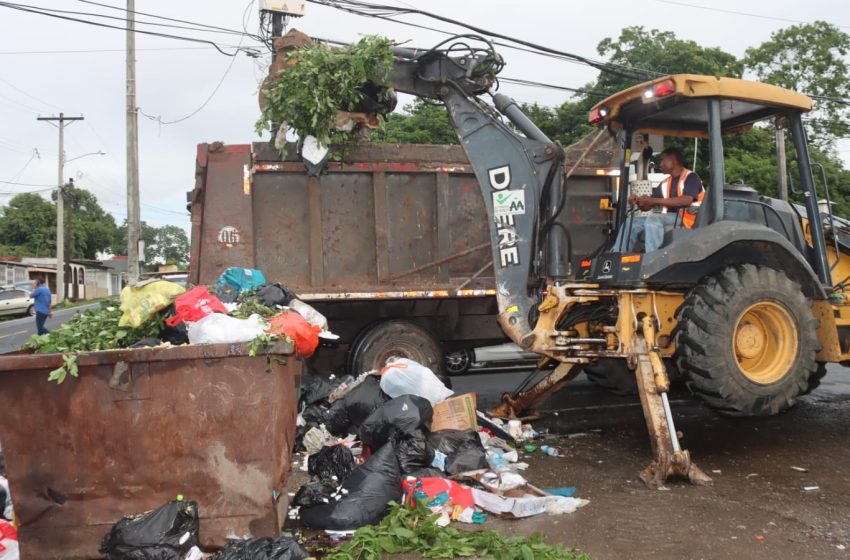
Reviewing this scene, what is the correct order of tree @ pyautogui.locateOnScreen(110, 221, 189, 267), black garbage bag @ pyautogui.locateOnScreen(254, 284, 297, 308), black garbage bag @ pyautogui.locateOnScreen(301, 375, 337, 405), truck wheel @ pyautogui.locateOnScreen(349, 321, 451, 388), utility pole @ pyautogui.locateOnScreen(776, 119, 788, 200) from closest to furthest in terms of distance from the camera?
black garbage bag @ pyautogui.locateOnScreen(254, 284, 297, 308) → utility pole @ pyautogui.locateOnScreen(776, 119, 788, 200) → black garbage bag @ pyautogui.locateOnScreen(301, 375, 337, 405) → truck wheel @ pyautogui.locateOnScreen(349, 321, 451, 388) → tree @ pyautogui.locateOnScreen(110, 221, 189, 267)

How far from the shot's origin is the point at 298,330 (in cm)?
375

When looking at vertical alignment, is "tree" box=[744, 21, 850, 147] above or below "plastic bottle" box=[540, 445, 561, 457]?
above

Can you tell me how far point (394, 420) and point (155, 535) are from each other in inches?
70.1

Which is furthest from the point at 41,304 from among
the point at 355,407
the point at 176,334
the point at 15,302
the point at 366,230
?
the point at 15,302

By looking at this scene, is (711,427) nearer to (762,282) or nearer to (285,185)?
(762,282)

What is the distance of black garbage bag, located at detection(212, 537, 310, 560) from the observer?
3037 millimetres

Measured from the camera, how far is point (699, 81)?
189 inches

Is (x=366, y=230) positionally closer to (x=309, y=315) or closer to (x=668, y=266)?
(x=309, y=315)

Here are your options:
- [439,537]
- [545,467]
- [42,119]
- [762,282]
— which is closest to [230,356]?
[439,537]

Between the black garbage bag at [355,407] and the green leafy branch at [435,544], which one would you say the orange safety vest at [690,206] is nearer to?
the black garbage bag at [355,407]

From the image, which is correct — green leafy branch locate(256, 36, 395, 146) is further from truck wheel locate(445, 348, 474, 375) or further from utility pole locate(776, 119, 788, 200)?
utility pole locate(776, 119, 788, 200)

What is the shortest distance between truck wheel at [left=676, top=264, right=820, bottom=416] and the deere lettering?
1.46 m

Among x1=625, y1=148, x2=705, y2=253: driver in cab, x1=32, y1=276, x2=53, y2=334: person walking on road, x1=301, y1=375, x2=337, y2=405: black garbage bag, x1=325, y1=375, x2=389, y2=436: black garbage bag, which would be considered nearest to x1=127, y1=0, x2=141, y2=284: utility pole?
x1=32, y1=276, x2=53, y2=334: person walking on road

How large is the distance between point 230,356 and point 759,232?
140 inches
